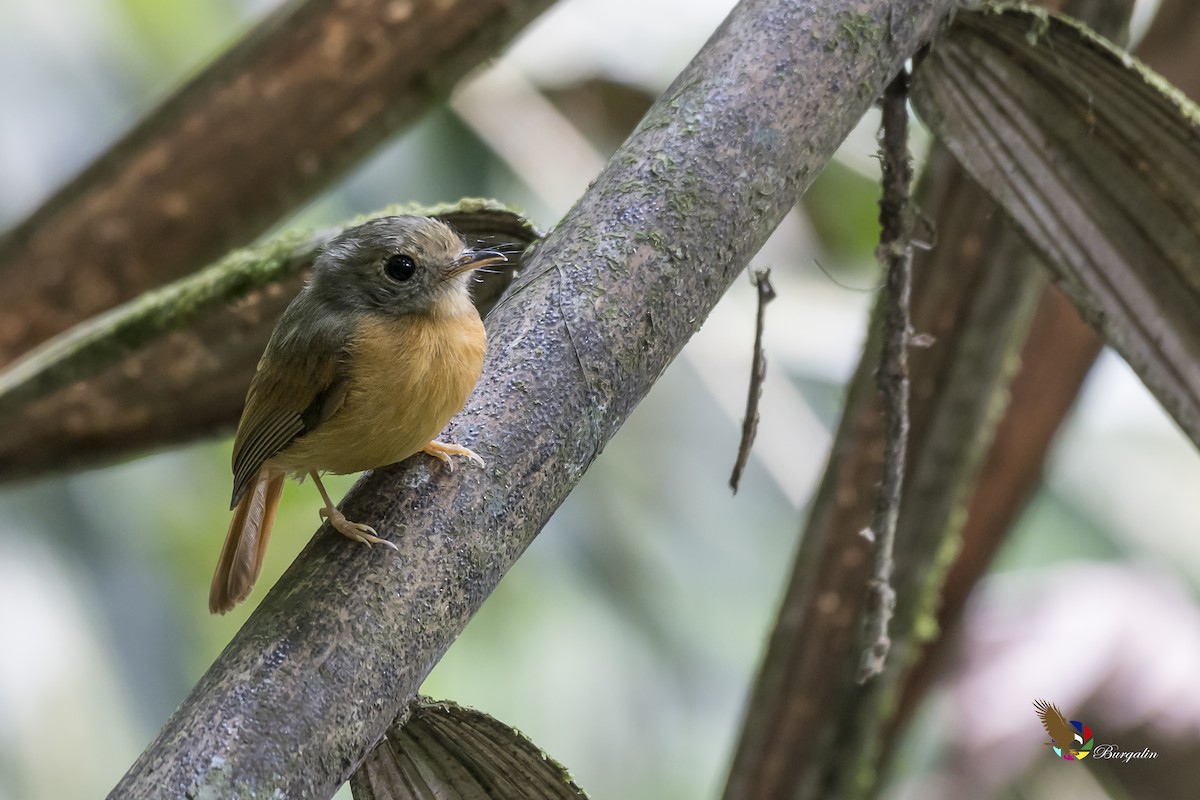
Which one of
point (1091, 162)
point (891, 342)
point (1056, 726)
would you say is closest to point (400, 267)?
point (891, 342)

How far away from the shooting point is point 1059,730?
2705 millimetres

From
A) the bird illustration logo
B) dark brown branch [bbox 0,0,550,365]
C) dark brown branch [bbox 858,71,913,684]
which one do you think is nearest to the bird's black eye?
dark brown branch [bbox 858,71,913,684]

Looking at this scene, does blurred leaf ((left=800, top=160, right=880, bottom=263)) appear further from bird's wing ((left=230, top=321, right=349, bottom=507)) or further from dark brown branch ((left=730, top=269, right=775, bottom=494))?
bird's wing ((left=230, top=321, right=349, bottom=507))

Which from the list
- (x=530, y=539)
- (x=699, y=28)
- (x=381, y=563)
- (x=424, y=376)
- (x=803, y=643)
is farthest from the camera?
(x=699, y=28)

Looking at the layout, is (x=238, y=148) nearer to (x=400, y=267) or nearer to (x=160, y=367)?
(x=160, y=367)

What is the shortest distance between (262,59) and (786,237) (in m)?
2.49

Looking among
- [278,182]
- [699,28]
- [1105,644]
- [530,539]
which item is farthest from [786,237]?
[530,539]

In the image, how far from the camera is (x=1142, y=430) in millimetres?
4781

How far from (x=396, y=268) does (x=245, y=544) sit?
0.65m

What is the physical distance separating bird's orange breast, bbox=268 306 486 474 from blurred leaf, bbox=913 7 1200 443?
0.85 m

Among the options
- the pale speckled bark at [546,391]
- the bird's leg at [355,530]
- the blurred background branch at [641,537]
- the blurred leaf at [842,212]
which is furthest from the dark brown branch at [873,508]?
the blurred leaf at [842,212]

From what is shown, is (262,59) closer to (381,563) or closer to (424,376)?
(424,376)

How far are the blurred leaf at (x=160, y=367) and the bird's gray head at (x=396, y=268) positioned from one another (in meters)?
0.14

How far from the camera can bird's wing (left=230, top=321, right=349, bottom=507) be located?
71.4 inches
